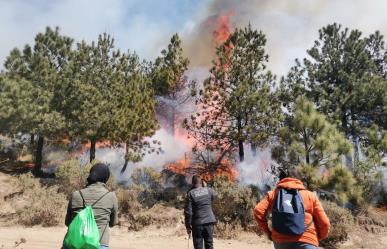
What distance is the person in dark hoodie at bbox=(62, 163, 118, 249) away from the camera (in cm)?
446

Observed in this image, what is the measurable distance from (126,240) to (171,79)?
16.1m

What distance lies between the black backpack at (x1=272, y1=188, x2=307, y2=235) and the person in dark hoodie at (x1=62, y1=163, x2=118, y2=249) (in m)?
1.57

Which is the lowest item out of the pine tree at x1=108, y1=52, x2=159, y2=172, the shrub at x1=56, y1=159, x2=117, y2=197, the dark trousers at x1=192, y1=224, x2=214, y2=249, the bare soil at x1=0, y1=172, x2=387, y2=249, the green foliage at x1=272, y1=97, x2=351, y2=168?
the bare soil at x1=0, y1=172, x2=387, y2=249

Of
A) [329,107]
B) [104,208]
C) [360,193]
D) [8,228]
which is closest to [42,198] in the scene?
[8,228]

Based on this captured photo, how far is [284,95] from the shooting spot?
22.6 meters

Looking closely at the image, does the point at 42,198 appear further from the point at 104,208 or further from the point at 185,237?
the point at 104,208

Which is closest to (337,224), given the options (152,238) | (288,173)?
(152,238)

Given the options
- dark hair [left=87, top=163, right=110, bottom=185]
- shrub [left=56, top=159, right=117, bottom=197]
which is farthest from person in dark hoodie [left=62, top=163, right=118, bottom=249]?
shrub [left=56, top=159, right=117, bottom=197]

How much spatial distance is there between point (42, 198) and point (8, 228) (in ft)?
10.5

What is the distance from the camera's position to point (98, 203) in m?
4.49

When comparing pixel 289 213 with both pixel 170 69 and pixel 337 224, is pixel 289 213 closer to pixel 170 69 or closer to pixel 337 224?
pixel 337 224

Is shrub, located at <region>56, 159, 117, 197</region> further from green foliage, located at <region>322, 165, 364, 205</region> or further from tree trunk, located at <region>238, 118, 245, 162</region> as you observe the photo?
green foliage, located at <region>322, 165, 364, 205</region>

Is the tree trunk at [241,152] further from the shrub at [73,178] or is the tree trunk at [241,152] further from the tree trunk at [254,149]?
the shrub at [73,178]

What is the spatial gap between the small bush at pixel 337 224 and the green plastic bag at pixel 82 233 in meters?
11.3
